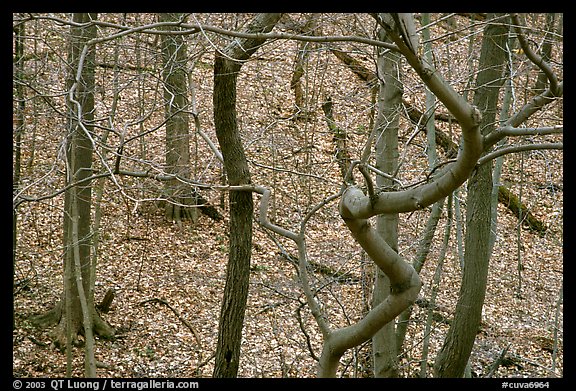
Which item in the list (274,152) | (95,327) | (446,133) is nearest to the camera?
(95,327)

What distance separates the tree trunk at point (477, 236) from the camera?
6758 millimetres

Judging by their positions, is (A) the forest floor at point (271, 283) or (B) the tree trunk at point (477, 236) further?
(A) the forest floor at point (271, 283)

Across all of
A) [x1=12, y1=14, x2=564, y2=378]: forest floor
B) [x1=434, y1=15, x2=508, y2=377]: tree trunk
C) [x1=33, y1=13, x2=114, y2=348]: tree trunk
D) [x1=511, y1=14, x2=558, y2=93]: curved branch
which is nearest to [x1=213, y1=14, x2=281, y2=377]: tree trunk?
[x1=12, y1=14, x2=564, y2=378]: forest floor

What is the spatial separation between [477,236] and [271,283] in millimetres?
4413

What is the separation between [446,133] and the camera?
48.5ft

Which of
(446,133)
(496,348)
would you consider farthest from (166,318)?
(446,133)

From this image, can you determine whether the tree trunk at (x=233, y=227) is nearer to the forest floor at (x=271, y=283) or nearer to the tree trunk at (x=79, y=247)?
the forest floor at (x=271, y=283)

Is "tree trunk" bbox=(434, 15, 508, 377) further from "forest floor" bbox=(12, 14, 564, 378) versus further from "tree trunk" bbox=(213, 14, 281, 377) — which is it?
"tree trunk" bbox=(213, 14, 281, 377)

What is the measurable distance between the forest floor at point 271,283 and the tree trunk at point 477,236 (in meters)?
0.79

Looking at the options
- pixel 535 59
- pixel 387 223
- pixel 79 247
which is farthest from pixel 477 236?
pixel 79 247

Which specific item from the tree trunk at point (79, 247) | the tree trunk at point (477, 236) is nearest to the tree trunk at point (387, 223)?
the tree trunk at point (477, 236)
